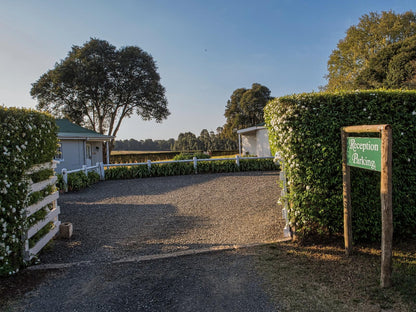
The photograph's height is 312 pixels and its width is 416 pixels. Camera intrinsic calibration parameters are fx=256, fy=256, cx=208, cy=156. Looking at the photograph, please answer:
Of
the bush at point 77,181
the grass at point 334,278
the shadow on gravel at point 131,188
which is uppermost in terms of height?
the bush at point 77,181

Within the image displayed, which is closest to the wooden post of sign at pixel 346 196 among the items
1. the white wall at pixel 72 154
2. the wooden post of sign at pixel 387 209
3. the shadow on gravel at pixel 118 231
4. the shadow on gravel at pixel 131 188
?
the wooden post of sign at pixel 387 209

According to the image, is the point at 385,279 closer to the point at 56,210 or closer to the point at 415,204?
the point at 415,204

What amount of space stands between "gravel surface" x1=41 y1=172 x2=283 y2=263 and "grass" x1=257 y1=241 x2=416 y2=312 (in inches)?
33.7

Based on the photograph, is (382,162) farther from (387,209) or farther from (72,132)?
(72,132)

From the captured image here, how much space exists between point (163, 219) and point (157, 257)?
2.11 m

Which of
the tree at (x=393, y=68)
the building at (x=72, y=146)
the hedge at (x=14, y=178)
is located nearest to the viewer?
the hedge at (x=14, y=178)

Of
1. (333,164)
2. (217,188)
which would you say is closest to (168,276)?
(333,164)

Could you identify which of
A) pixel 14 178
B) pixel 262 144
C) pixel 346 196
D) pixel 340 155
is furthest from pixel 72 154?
pixel 346 196

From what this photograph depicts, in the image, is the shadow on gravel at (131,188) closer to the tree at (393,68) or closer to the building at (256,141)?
the building at (256,141)

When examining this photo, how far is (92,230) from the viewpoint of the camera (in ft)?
16.9

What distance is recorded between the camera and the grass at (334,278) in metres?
2.47

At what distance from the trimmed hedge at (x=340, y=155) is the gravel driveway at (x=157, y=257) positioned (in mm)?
1150

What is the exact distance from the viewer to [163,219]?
19.1 feet

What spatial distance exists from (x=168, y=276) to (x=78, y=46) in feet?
98.6
